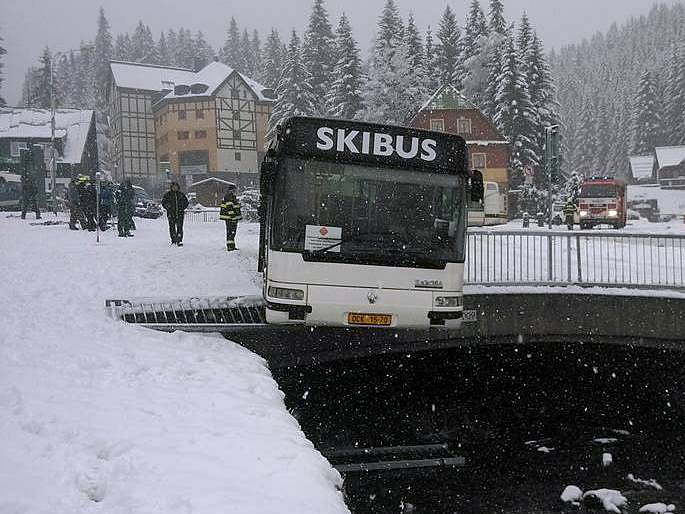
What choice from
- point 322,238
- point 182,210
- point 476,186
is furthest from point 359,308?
point 182,210

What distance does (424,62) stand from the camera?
53531 millimetres

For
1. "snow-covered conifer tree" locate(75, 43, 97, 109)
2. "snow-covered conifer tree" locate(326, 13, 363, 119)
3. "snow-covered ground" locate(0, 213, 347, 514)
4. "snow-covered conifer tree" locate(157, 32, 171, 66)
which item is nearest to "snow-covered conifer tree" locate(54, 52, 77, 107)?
"snow-covered conifer tree" locate(75, 43, 97, 109)

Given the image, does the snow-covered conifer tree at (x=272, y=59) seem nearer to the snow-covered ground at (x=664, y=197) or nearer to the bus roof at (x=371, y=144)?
the snow-covered ground at (x=664, y=197)

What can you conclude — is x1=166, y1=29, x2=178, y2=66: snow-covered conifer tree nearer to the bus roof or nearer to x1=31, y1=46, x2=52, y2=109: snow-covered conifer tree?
x1=31, y1=46, x2=52, y2=109: snow-covered conifer tree

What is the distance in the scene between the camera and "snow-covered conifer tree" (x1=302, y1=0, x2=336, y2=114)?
56312mm

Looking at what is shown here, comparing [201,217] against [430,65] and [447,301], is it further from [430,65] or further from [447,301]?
[447,301]

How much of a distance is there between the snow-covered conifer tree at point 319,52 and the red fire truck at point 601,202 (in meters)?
24.7

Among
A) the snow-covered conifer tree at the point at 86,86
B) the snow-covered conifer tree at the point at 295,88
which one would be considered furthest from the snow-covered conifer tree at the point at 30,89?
the snow-covered conifer tree at the point at 295,88

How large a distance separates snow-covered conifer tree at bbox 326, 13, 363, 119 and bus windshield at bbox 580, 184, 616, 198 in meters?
17.2

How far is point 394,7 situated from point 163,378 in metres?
50.3

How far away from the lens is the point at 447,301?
9.58 meters

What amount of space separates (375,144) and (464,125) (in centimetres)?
4457

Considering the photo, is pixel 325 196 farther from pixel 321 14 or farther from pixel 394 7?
pixel 321 14

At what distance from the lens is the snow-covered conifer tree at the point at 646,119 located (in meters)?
78.2
